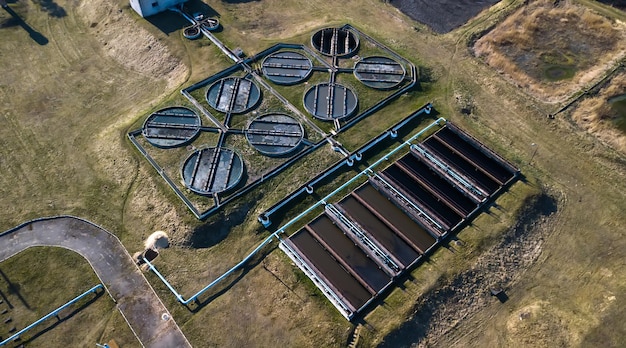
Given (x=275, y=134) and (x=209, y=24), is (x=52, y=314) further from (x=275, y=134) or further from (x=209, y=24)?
(x=209, y=24)

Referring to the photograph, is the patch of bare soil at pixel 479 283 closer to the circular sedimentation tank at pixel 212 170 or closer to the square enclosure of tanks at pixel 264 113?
the square enclosure of tanks at pixel 264 113

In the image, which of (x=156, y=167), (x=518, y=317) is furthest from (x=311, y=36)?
(x=518, y=317)

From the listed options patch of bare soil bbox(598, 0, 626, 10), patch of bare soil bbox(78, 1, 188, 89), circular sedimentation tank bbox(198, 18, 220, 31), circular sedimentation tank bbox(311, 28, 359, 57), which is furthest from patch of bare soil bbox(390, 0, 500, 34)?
patch of bare soil bbox(78, 1, 188, 89)

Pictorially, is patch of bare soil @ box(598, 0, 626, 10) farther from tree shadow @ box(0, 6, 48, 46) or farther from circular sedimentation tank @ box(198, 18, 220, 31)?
tree shadow @ box(0, 6, 48, 46)

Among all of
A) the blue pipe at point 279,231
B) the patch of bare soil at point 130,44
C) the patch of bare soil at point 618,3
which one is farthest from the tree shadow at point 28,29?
the patch of bare soil at point 618,3

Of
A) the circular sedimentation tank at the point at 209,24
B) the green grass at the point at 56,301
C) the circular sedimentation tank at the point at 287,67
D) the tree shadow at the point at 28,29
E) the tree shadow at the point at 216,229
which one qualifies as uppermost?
the circular sedimentation tank at the point at 287,67

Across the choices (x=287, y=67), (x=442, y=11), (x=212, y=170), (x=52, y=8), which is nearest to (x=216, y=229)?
(x=212, y=170)
